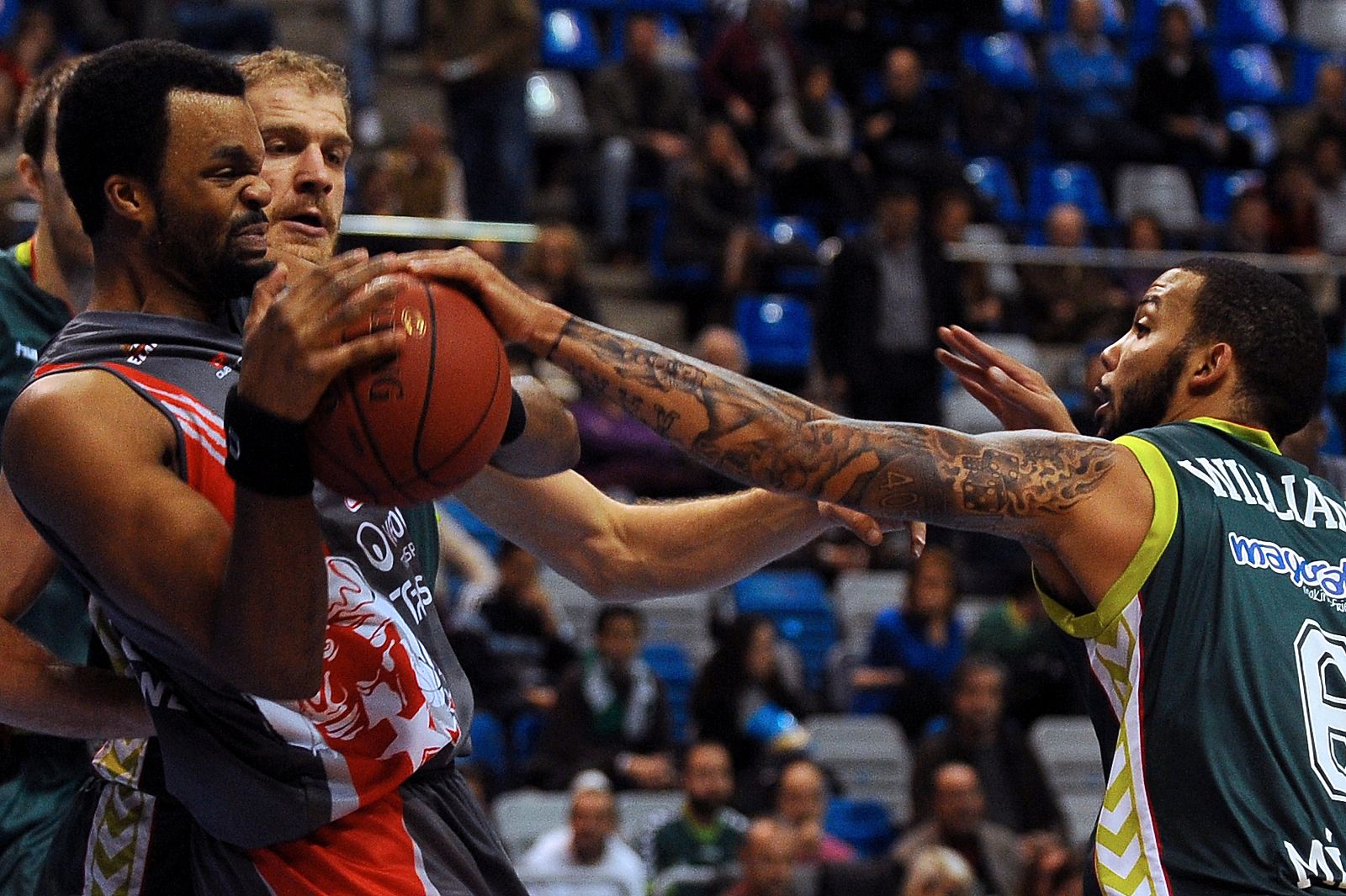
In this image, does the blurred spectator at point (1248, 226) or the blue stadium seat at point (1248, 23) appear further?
the blue stadium seat at point (1248, 23)

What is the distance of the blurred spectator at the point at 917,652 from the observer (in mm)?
10492

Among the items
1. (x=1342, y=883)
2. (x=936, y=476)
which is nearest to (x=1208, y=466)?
(x=936, y=476)

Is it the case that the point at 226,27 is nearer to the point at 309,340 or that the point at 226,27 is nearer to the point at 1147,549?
the point at 1147,549

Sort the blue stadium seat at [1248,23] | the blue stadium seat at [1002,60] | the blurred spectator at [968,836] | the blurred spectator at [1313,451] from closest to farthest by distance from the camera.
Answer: the blurred spectator at [1313,451], the blurred spectator at [968,836], the blue stadium seat at [1002,60], the blue stadium seat at [1248,23]

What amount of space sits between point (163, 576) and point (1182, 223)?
13826 millimetres

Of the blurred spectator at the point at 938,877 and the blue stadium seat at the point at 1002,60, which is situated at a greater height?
the blue stadium seat at the point at 1002,60

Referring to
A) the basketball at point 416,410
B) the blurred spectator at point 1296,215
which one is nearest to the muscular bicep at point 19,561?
the basketball at point 416,410

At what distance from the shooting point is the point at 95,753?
139 inches

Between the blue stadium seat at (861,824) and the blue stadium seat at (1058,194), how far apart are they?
23.3 feet

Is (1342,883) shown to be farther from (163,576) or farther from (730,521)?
(163,576)

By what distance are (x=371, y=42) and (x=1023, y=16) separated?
631 centimetres

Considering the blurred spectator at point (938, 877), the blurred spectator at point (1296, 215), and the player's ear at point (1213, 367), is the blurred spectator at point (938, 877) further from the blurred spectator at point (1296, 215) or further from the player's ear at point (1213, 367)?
the blurred spectator at point (1296, 215)

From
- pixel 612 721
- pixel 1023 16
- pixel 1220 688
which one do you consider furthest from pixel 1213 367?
pixel 1023 16

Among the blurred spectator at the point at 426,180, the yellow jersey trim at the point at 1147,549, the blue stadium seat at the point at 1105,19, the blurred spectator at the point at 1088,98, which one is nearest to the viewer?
the yellow jersey trim at the point at 1147,549
